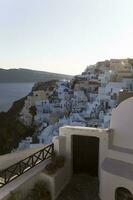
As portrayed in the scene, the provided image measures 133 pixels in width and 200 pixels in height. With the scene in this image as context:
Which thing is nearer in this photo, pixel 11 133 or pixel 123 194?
pixel 123 194

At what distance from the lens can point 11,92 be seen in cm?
11012

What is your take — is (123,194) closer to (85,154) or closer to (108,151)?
(108,151)

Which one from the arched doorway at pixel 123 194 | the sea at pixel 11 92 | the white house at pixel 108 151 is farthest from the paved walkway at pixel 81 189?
the sea at pixel 11 92

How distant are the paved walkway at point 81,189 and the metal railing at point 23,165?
1.77m

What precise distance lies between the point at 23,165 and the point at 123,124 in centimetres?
489

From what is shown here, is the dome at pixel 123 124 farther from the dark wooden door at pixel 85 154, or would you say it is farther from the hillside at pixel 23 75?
the hillside at pixel 23 75

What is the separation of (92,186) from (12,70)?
12536cm

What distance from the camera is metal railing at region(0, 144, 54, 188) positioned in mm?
10243

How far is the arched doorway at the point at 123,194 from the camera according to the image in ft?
31.7

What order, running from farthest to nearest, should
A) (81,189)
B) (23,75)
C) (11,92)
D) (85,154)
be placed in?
(23,75)
(11,92)
(85,154)
(81,189)

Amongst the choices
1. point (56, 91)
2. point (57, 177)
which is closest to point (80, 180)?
point (57, 177)

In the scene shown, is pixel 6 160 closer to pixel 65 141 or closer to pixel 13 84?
pixel 65 141

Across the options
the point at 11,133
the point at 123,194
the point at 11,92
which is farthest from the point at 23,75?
the point at 123,194

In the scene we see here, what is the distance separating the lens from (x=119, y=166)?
33.8 feet
